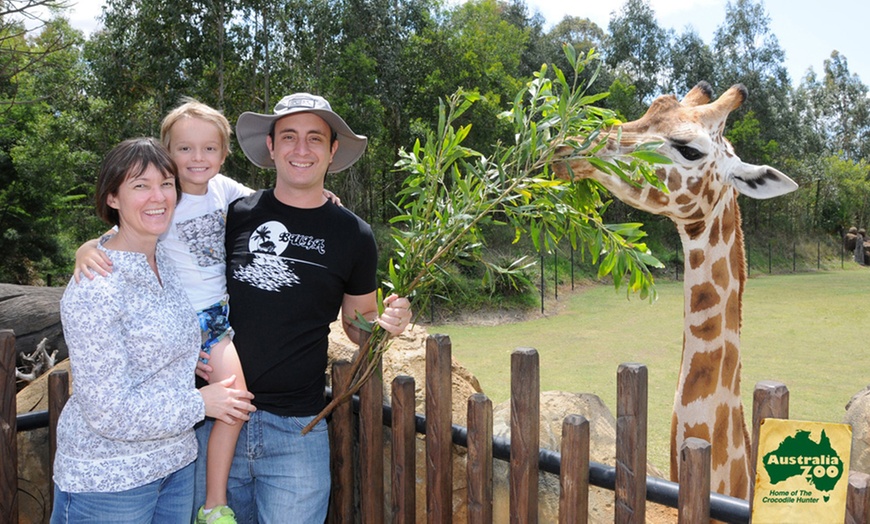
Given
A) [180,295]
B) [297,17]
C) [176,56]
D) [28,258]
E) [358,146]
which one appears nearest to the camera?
[180,295]

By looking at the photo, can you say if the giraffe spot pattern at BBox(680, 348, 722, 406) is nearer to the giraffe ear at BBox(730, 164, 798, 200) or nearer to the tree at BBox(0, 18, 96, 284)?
the giraffe ear at BBox(730, 164, 798, 200)

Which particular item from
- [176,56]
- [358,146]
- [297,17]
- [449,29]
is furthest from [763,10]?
[358,146]

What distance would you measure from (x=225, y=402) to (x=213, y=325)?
306mm

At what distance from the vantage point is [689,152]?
252cm

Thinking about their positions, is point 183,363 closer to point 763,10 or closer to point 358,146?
point 358,146

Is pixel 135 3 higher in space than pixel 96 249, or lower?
higher

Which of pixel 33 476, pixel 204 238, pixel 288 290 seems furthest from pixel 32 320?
pixel 288 290

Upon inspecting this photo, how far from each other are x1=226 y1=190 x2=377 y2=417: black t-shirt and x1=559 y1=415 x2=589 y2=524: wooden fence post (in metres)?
0.76

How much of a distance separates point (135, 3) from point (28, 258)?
6742 millimetres

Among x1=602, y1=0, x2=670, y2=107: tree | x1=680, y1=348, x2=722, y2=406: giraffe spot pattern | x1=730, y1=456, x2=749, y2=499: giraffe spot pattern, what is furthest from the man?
x1=602, y1=0, x2=670, y2=107: tree

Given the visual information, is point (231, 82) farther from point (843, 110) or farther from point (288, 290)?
point (843, 110)

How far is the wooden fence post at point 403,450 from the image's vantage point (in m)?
2.04

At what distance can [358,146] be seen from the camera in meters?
2.28

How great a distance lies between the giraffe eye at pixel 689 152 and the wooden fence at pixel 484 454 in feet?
4.07
